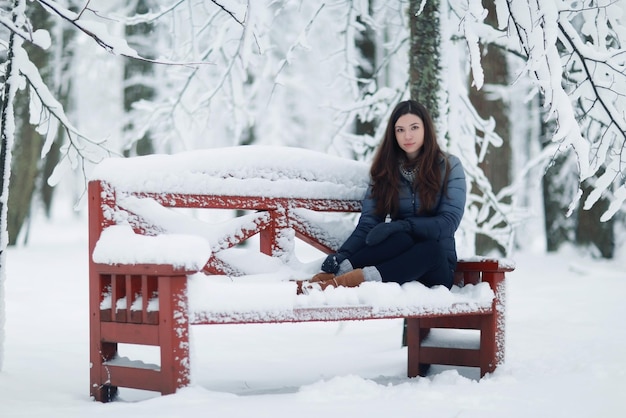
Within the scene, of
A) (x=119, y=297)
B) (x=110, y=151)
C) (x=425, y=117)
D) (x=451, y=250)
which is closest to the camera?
(x=119, y=297)

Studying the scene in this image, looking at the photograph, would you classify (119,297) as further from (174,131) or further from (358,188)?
(174,131)

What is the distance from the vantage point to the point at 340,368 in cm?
465

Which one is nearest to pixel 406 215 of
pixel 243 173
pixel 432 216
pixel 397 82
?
pixel 432 216

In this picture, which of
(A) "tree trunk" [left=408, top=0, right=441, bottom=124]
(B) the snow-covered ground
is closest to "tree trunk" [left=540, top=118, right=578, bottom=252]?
(B) the snow-covered ground

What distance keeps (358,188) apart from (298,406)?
183 centimetres

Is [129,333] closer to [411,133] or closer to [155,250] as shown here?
[155,250]

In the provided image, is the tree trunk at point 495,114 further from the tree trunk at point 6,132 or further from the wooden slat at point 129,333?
the wooden slat at point 129,333

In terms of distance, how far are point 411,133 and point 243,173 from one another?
38.5 inches

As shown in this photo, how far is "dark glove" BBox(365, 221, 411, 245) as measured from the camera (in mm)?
3980

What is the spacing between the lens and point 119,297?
3326 millimetres

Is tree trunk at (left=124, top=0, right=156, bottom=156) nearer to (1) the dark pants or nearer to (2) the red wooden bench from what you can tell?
(2) the red wooden bench

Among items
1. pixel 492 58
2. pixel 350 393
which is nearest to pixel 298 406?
pixel 350 393

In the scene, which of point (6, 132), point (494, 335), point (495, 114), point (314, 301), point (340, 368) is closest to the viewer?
point (314, 301)

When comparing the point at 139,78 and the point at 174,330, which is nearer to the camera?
the point at 174,330
